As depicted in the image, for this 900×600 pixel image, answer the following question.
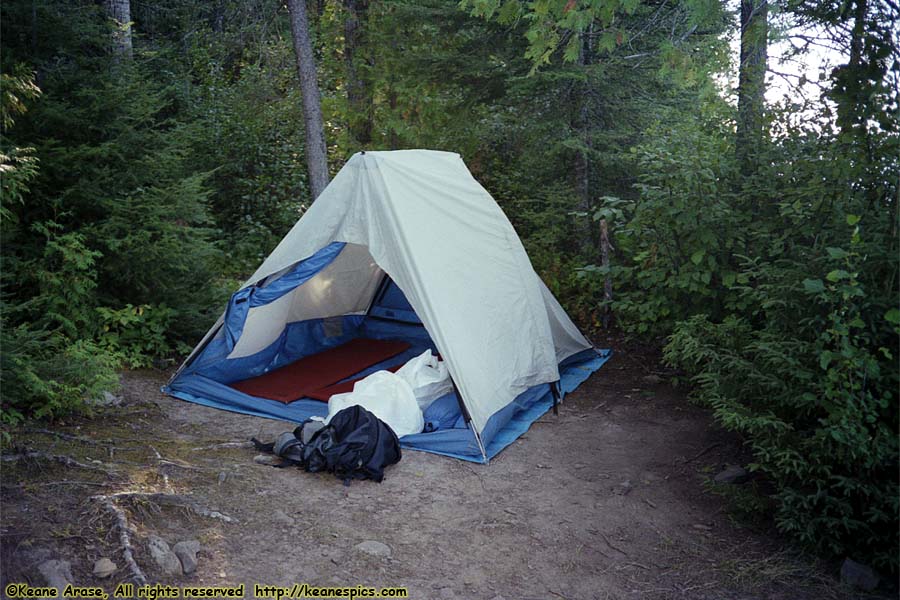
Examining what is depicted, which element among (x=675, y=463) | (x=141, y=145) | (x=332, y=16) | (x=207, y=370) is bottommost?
(x=675, y=463)

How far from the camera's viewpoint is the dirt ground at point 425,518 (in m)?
3.22

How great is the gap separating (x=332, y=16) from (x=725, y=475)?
816 cm

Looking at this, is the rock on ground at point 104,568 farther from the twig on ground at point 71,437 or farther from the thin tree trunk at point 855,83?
the thin tree trunk at point 855,83

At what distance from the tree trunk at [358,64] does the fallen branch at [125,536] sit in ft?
21.9

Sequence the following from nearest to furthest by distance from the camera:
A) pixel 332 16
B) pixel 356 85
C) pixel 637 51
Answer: pixel 637 51 → pixel 356 85 → pixel 332 16

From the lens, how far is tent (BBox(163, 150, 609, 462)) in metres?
5.02

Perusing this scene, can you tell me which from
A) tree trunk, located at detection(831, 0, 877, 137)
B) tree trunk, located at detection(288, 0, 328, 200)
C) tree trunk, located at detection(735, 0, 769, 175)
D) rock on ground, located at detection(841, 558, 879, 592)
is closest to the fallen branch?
rock on ground, located at detection(841, 558, 879, 592)

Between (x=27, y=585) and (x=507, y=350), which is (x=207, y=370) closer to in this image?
(x=507, y=350)

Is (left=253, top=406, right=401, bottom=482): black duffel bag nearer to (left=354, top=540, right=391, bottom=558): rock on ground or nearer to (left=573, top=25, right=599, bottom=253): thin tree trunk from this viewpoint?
(left=354, top=540, right=391, bottom=558): rock on ground

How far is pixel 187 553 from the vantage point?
3129 millimetres

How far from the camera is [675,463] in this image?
4.66 meters

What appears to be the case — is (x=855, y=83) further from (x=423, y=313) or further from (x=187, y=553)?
(x=187, y=553)

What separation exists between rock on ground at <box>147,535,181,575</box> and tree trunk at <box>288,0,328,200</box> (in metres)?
6.11

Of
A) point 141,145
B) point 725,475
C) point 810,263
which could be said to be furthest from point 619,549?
point 141,145
